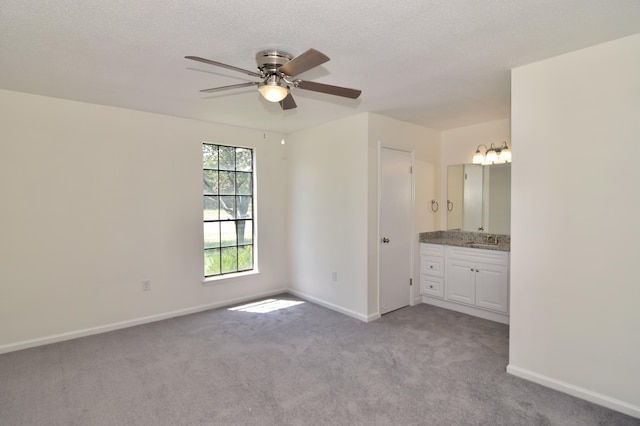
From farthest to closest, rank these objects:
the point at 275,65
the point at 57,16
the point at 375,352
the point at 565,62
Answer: the point at 375,352 < the point at 565,62 < the point at 275,65 < the point at 57,16

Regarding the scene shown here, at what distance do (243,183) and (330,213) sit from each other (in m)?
1.38

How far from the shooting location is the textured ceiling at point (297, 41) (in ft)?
5.86

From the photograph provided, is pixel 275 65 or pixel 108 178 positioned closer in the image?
pixel 275 65

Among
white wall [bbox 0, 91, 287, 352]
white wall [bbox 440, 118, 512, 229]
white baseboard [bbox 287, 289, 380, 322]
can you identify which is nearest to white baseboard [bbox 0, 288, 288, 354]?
white wall [bbox 0, 91, 287, 352]

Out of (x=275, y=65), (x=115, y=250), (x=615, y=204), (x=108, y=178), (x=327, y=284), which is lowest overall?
(x=327, y=284)

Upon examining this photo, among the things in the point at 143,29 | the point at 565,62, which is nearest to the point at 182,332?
the point at 143,29

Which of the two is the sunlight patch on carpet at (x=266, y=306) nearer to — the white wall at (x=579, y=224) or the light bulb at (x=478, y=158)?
the white wall at (x=579, y=224)

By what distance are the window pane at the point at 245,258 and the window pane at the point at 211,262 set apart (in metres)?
0.33

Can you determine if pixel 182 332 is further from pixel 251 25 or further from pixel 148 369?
pixel 251 25

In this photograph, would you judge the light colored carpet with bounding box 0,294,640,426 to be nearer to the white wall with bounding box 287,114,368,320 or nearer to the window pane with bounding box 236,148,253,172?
the white wall with bounding box 287,114,368,320

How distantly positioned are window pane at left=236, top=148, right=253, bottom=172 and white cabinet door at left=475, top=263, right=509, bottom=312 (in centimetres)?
333

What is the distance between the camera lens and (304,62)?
187 cm

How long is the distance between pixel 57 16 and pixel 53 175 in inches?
80.2

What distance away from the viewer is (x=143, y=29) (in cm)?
197
